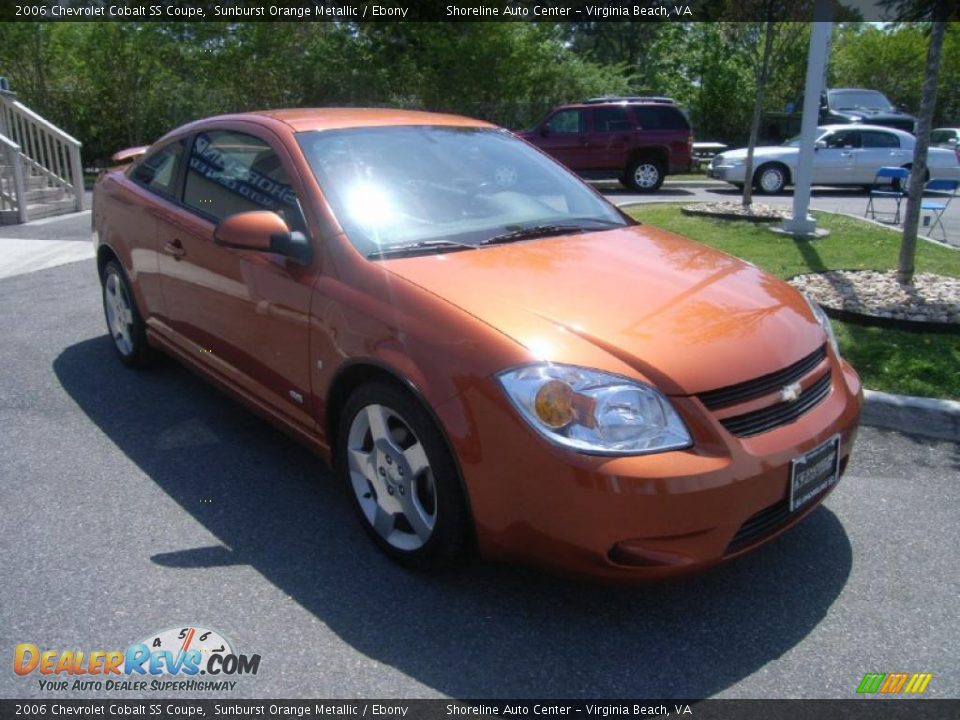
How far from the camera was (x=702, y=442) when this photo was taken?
2.63 metres

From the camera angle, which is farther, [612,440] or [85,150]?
[85,150]

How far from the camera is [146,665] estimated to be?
2689 millimetres

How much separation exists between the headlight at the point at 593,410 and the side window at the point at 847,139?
58.1ft

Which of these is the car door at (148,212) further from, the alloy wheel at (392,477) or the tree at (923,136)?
the tree at (923,136)

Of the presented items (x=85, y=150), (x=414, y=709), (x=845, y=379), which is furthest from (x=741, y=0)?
(x=85, y=150)

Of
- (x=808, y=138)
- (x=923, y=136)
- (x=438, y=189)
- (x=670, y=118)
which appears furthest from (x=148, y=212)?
(x=670, y=118)

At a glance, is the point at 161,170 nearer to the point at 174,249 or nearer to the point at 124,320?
the point at 174,249

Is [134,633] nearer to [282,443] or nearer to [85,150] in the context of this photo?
[282,443]

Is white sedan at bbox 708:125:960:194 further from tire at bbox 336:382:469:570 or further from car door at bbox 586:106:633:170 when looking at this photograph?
tire at bbox 336:382:469:570

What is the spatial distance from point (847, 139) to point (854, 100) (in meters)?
9.14

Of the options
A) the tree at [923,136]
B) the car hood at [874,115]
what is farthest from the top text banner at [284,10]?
the tree at [923,136]

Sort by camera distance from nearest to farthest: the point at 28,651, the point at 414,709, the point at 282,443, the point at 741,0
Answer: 1. the point at 414,709
2. the point at 28,651
3. the point at 282,443
4. the point at 741,0

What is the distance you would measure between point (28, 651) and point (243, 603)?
2.22ft

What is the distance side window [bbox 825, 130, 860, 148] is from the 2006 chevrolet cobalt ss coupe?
15937 mm
